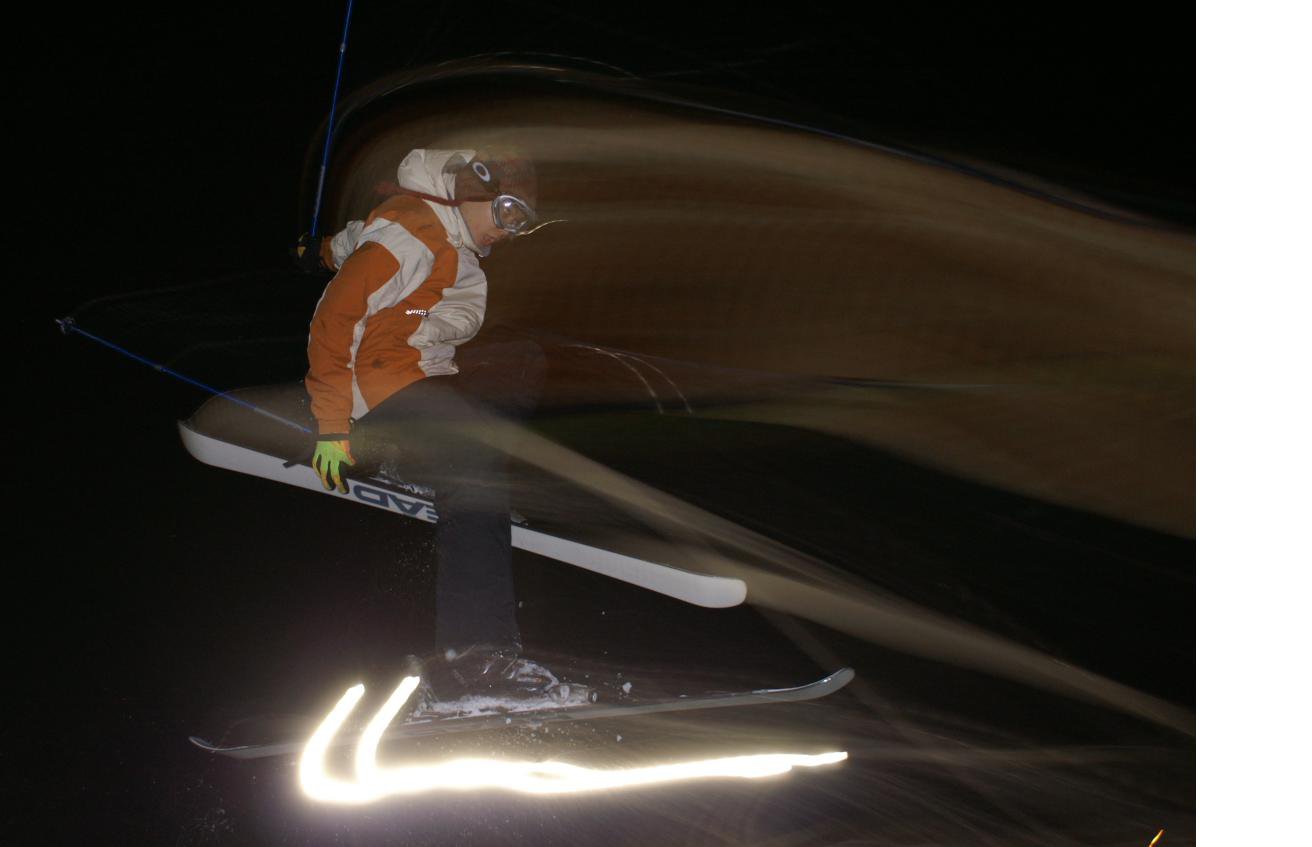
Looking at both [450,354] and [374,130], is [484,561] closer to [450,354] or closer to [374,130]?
[450,354]

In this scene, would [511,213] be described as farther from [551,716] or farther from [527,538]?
[551,716]

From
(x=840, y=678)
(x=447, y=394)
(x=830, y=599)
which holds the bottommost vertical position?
(x=840, y=678)

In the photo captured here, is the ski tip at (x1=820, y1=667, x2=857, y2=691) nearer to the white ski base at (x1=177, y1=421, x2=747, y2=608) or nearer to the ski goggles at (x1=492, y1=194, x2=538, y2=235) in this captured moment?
the white ski base at (x1=177, y1=421, x2=747, y2=608)

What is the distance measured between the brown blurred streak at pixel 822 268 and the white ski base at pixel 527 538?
1.55 ft

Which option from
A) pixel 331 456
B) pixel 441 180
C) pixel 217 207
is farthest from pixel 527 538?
pixel 217 207

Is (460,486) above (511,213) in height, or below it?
below

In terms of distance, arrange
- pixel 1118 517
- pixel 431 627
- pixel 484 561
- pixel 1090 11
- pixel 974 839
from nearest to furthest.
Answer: pixel 974 839 < pixel 484 561 < pixel 431 627 < pixel 1118 517 < pixel 1090 11

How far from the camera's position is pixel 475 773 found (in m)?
1.69

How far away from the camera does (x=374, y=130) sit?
234 centimetres

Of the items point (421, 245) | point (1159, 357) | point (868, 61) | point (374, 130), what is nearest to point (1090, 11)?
point (868, 61)

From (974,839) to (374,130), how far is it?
6.68 feet

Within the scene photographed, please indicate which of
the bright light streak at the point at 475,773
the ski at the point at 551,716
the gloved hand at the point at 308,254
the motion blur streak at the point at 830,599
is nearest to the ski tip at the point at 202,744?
the ski at the point at 551,716

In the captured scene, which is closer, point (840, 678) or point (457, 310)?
point (457, 310)

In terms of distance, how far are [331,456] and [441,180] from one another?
0.55 m
